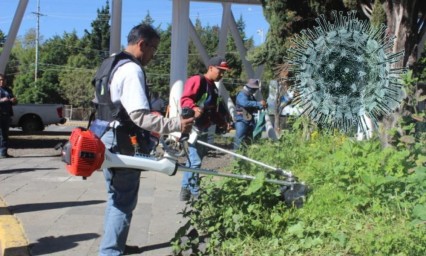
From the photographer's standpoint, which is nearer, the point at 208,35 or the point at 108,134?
the point at 108,134

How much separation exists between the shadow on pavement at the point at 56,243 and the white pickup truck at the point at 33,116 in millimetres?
→ 16297

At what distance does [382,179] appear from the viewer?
3906mm

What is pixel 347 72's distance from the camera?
3.93 metres

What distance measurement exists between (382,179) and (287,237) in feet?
2.67

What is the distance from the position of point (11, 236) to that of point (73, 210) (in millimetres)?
1208

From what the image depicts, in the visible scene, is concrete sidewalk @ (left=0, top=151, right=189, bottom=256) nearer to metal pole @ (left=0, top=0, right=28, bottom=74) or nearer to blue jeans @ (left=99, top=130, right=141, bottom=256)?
blue jeans @ (left=99, top=130, right=141, bottom=256)

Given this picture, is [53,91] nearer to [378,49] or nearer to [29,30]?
[29,30]

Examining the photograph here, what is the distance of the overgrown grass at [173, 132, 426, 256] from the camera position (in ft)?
11.5

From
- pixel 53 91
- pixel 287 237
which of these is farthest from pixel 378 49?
pixel 53 91

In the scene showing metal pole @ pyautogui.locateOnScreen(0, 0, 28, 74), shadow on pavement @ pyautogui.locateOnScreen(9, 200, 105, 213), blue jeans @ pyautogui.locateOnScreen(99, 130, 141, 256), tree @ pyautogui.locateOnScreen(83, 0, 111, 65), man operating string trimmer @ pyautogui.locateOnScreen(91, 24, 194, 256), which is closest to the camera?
man operating string trimmer @ pyautogui.locateOnScreen(91, 24, 194, 256)

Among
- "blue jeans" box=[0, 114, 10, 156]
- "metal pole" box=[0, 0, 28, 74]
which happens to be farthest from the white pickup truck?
"blue jeans" box=[0, 114, 10, 156]

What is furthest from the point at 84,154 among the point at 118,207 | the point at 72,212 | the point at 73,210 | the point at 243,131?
the point at 243,131

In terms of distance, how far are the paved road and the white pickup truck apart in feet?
38.0

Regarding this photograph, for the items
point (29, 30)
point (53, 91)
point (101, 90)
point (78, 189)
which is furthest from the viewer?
point (29, 30)
